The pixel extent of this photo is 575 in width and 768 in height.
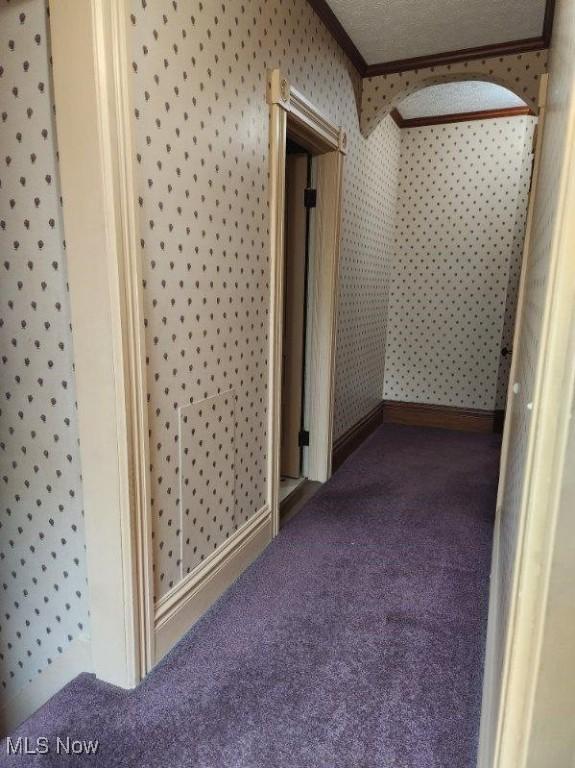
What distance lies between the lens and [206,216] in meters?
1.76

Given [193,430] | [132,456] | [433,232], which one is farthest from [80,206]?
[433,232]

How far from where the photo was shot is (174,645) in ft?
5.79

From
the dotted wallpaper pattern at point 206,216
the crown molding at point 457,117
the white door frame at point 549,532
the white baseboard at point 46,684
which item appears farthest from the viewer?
the crown molding at point 457,117

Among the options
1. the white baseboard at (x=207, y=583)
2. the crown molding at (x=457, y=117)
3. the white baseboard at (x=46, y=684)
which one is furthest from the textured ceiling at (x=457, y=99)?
the white baseboard at (x=46, y=684)

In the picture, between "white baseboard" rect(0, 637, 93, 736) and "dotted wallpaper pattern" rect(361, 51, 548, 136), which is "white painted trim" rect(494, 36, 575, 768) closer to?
"white baseboard" rect(0, 637, 93, 736)

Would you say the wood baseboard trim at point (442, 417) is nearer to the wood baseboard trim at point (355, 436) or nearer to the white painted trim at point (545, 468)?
the wood baseboard trim at point (355, 436)

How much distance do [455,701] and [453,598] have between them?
560 mm

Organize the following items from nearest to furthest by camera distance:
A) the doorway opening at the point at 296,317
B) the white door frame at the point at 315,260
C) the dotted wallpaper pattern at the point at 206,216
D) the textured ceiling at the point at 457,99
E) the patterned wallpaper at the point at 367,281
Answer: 1. the dotted wallpaper pattern at the point at 206,216
2. the white door frame at the point at 315,260
3. the doorway opening at the point at 296,317
4. the patterned wallpaper at the point at 367,281
5. the textured ceiling at the point at 457,99

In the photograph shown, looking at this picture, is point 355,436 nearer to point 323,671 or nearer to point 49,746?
point 323,671

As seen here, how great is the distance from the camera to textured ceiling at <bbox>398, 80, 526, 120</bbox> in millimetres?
3662

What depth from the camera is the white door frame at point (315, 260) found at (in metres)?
2.23

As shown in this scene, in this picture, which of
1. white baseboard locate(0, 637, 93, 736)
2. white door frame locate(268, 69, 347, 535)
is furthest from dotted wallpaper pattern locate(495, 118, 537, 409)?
white baseboard locate(0, 637, 93, 736)

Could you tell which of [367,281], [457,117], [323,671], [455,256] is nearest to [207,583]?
[323,671]

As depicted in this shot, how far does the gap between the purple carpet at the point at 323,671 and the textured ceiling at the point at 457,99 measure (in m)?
3.11
